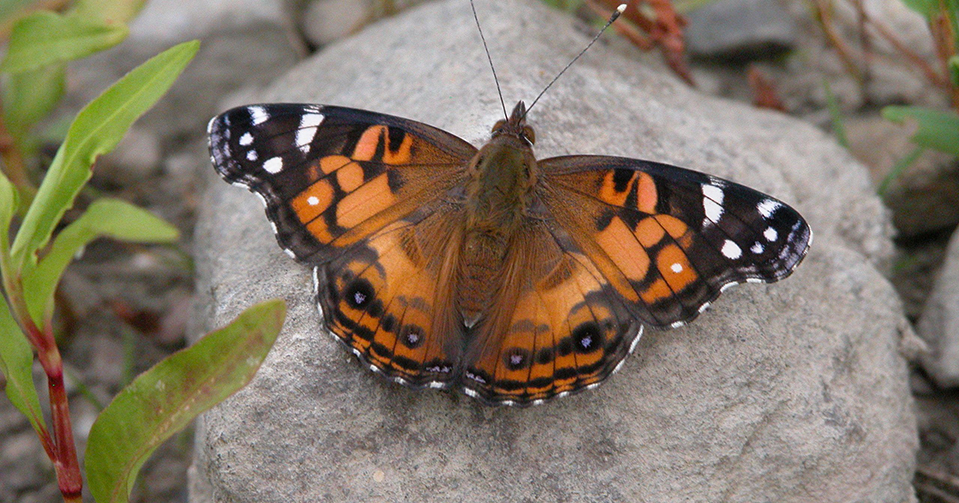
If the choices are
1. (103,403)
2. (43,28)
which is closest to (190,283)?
(103,403)

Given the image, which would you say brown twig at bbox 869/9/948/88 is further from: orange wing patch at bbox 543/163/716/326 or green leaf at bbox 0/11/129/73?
green leaf at bbox 0/11/129/73

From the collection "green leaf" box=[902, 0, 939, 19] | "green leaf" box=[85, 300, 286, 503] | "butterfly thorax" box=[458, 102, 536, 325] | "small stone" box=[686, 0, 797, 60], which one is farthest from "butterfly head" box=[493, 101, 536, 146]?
"small stone" box=[686, 0, 797, 60]

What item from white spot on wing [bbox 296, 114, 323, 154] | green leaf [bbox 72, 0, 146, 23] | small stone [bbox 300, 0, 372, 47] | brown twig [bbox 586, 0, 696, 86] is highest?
white spot on wing [bbox 296, 114, 323, 154]

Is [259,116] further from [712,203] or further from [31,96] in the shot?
[31,96]

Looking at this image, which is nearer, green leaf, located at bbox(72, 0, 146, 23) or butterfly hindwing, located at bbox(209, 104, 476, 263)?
butterfly hindwing, located at bbox(209, 104, 476, 263)

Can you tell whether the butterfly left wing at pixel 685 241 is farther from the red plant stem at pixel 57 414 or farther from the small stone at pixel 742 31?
the small stone at pixel 742 31
